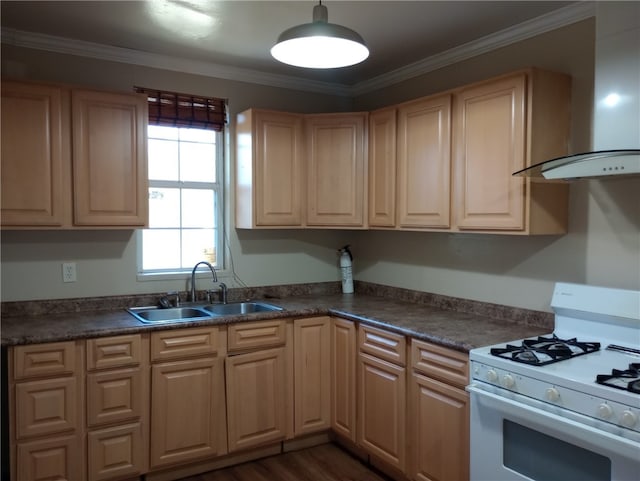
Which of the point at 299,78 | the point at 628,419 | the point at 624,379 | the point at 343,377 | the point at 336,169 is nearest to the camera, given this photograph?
the point at 628,419

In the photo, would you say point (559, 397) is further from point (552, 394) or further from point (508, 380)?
point (508, 380)

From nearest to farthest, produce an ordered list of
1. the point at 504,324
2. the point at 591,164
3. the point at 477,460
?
the point at 591,164, the point at 477,460, the point at 504,324

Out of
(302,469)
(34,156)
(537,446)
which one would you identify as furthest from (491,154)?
(34,156)

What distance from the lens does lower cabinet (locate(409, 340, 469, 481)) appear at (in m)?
2.32

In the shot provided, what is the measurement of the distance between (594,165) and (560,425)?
39.5 inches

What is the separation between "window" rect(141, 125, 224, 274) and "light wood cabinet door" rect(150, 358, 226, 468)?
838mm

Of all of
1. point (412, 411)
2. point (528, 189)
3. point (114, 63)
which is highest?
point (114, 63)

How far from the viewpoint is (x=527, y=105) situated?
2.40m

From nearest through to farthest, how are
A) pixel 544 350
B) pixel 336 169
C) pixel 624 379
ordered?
pixel 624 379
pixel 544 350
pixel 336 169

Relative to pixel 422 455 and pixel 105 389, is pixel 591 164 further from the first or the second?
pixel 105 389

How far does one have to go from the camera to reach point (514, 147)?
245 centimetres

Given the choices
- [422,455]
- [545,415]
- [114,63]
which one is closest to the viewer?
[545,415]

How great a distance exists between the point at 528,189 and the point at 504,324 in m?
0.77

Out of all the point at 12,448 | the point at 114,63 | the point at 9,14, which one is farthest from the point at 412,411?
the point at 9,14
